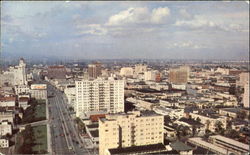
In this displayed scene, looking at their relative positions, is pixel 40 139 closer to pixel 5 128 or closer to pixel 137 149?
pixel 5 128

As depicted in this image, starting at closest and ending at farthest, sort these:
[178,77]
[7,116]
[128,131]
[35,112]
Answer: [128,131] → [7,116] → [35,112] → [178,77]

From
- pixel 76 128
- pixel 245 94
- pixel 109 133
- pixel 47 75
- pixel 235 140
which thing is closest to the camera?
pixel 109 133

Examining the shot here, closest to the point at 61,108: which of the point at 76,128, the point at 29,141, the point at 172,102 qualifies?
the point at 76,128

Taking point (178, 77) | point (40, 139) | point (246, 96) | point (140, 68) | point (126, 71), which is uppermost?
point (140, 68)

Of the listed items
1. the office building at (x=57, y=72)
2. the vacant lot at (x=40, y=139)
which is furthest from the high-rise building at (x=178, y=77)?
the vacant lot at (x=40, y=139)

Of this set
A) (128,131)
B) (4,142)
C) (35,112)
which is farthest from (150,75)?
(4,142)

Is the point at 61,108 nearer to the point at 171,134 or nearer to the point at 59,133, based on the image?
the point at 59,133
